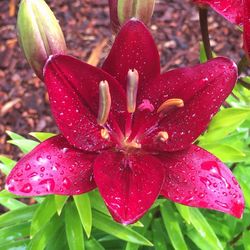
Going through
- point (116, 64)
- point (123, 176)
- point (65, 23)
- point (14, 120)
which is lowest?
point (14, 120)

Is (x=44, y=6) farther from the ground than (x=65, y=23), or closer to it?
farther from the ground

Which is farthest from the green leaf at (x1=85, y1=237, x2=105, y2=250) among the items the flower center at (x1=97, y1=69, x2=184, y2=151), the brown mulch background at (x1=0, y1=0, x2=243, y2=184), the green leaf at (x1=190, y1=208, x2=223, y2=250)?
the brown mulch background at (x1=0, y1=0, x2=243, y2=184)

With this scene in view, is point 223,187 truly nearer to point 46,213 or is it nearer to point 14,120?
point 46,213

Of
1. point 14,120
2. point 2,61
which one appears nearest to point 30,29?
point 14,120

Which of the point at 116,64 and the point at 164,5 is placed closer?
the point at 116,64

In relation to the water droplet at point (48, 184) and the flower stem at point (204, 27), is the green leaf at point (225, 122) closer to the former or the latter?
the flower stem at point (204, 27)

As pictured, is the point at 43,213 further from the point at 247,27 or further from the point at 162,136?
the point at 247,27
